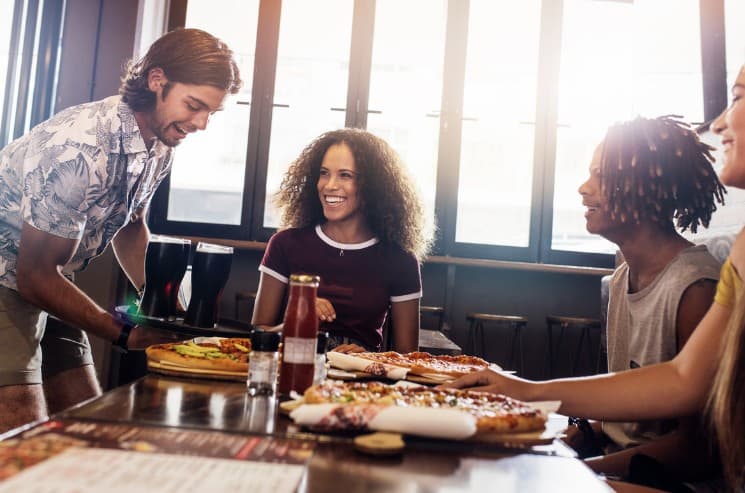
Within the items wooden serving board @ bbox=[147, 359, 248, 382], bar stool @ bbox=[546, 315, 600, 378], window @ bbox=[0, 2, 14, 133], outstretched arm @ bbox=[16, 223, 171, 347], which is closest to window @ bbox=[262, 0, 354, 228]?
window @ bbox=[0, 2, 14, 133]

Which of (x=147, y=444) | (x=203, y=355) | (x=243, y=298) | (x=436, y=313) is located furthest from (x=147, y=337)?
(x=436, y=313)

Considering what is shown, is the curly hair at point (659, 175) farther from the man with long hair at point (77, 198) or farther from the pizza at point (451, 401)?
the man with long hair at point (77, 198)

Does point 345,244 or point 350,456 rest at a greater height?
point 345,244

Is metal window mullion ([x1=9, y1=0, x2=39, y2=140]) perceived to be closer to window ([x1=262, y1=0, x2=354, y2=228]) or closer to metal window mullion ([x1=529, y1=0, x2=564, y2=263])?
window ([x1=262, y1=0, x2=354, y2=228])

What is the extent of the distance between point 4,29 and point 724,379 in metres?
4.36

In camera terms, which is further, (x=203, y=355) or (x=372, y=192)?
(x=372, y=192)

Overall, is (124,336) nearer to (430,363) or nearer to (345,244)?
(430,363)

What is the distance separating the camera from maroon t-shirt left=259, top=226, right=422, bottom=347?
88.1 inches

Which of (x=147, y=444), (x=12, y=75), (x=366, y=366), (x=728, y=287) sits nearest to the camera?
(x=147, y=444)

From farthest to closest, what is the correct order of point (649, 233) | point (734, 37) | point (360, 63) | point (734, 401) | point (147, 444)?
point (360, 63)
point (734, 37)
point (649, 233)
point (734, 401)
point (147, 444)

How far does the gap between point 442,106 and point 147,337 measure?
3.82 m

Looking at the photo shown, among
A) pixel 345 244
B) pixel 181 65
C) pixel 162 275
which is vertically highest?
pixel 181 65

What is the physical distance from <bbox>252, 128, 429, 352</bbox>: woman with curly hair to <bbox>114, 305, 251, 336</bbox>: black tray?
2.02 feet

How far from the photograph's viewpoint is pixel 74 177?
1729 millimetres
